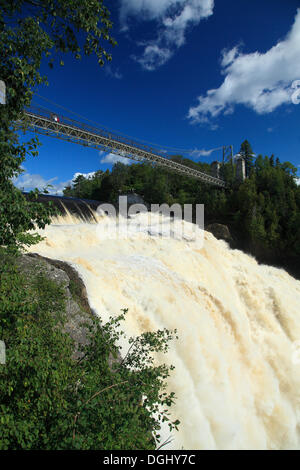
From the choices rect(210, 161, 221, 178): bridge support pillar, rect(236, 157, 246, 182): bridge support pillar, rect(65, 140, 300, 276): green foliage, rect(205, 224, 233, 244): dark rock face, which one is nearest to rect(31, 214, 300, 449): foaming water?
rect(205, 224, 233, 244): dark rock face

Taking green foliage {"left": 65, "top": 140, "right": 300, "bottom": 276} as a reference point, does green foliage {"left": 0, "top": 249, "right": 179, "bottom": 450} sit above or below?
below

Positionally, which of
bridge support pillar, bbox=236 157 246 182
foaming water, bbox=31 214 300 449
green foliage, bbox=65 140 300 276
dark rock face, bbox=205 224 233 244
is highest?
bridge support pillar, bbox=236 157 246 182

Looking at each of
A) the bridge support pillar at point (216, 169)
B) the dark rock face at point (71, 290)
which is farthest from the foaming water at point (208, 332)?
the bridge support pillar at point (216, 169)

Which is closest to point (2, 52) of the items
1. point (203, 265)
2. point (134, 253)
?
point (134, 253)

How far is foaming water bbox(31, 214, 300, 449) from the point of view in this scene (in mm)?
6496

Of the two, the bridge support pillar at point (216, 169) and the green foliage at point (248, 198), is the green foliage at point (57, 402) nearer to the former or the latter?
the green foliage at point (248, 198)

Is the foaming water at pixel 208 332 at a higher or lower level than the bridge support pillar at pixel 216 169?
lower

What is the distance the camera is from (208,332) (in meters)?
8.09

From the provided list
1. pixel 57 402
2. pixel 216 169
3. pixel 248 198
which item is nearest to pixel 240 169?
pixel 216 169

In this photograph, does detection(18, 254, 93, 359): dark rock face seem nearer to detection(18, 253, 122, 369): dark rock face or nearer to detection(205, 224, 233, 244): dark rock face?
detection(18, 253, 122, 369): dark rock face

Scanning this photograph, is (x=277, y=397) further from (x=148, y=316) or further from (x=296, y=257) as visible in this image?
(x=296, y=257)

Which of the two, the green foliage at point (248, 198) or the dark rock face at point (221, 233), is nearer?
the dark rock face at point (221, 233)

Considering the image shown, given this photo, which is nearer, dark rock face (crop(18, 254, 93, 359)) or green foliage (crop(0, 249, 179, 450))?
green foliage (crop(0, 249, 179, 450))

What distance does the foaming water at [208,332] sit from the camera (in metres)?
6.50
